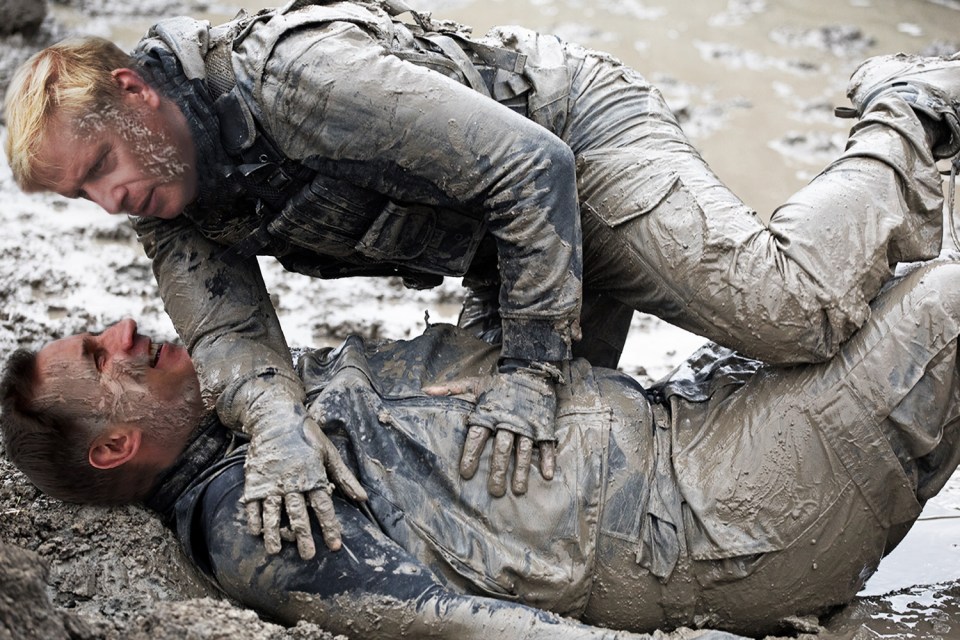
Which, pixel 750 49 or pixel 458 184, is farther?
pixel 750 49

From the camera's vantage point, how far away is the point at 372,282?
190 inches

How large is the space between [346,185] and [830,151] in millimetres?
3391

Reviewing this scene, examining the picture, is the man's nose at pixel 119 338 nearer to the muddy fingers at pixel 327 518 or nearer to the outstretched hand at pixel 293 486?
the outstretched hand at pixel 293 486

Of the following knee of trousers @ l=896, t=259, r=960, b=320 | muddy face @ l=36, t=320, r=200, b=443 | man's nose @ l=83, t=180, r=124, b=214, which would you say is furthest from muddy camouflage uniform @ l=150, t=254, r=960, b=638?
man's nose @ l=83, t=180, r=124, b=214

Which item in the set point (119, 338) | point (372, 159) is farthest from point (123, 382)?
point (372, 159)

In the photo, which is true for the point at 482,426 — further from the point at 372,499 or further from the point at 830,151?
the point at 830,151

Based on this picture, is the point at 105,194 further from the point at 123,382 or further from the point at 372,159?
the point at 372,159

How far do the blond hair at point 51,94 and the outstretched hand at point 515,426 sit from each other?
42.7 inches

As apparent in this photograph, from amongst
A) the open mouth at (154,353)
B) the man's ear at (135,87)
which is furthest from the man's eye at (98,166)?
the open mouth at (154,353)

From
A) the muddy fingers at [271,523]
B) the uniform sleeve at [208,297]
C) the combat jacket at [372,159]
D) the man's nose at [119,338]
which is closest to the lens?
the muddy fingers at [271,523]

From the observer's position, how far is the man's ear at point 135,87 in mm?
2615

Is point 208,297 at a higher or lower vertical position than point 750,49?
higher

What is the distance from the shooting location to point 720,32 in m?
6.70

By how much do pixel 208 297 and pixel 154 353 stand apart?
0.33m
